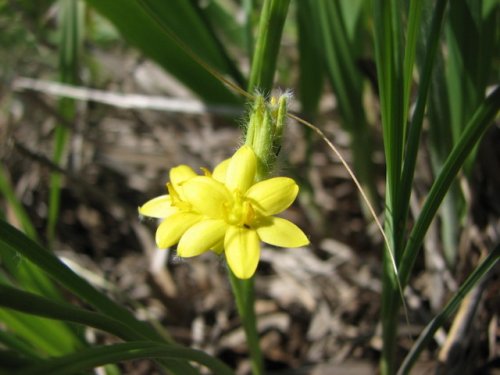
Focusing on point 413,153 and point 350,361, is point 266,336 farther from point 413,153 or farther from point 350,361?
point 413,153

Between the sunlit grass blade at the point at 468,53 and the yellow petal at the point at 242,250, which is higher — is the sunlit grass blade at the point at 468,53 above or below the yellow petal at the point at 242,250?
above

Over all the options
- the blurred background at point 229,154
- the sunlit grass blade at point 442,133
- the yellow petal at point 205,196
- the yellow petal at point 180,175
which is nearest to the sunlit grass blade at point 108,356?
the yellow petal at point 205,196

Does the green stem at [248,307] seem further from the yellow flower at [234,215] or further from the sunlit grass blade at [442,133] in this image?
the sunlit grass blade at [442,133]

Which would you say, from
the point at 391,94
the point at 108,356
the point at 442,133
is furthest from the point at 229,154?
the point at 108,356

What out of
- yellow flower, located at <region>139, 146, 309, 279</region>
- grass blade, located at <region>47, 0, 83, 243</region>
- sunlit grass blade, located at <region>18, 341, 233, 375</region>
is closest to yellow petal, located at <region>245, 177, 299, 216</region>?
yellow flower, located at <region>139, 146, 309, 279</region>

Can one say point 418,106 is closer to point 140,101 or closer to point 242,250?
point 242,250

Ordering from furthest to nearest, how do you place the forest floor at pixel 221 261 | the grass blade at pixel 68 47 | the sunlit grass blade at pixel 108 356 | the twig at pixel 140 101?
the grass blade at pixel 68 47, the twig at pixel 140 101, the forest floor at pixel 221 261, the sunlit grass blade at pixel 108 356
